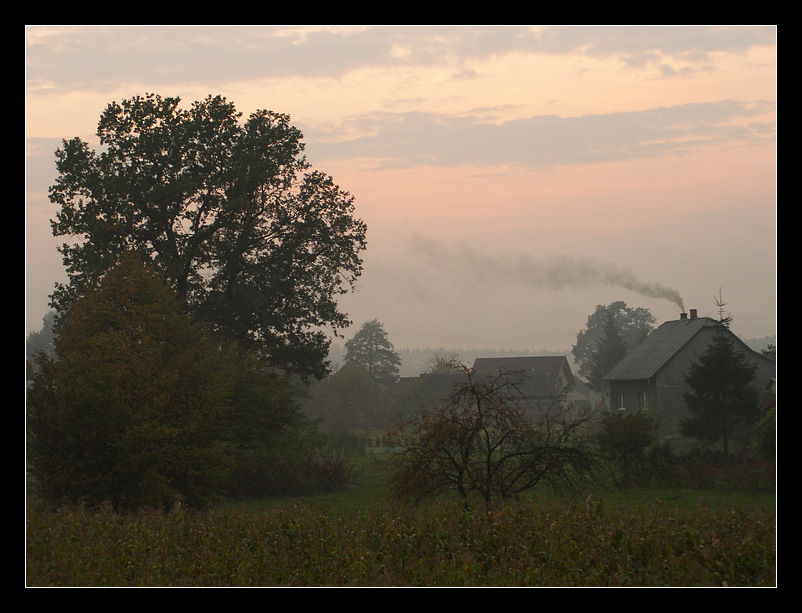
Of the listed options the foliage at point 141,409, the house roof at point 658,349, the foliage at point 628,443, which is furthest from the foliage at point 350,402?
the foliage at point 628,443

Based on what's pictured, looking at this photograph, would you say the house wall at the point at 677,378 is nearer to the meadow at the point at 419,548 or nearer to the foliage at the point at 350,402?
the foliage at the point at 350,402

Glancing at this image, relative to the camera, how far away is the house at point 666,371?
43719 mm

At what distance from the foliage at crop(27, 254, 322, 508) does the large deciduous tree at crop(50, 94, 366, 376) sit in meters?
5.43

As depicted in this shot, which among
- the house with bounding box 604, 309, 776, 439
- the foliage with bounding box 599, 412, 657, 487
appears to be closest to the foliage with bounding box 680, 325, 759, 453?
the foliage with bounding box 599, 412, 657, 487

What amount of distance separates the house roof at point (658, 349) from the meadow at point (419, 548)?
102ft

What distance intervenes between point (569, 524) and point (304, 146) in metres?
25.5

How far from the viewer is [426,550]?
13086mm

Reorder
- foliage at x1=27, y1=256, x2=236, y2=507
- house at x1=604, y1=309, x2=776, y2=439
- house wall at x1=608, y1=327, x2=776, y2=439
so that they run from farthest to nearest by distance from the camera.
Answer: house at x1=604, y1=309, x2=776, y2=439
house wall at x1=608, y1=327, x2=776, y2=439
foliage at x1=27, y1=256, x2=236, y2=507

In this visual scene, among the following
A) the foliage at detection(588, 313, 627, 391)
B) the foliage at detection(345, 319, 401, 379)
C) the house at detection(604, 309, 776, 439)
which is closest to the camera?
the house at detection(604, 309, 776, 439)

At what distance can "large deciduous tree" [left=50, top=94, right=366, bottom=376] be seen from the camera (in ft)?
106

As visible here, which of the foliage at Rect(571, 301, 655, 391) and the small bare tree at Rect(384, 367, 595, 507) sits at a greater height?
the foliage at Rect(571, 301, 655, 391)

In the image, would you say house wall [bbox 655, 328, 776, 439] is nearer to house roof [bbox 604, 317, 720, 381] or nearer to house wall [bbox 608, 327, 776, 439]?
house wall [bbox 608, 327, 776, 439]
